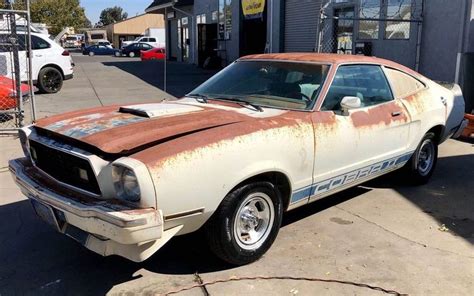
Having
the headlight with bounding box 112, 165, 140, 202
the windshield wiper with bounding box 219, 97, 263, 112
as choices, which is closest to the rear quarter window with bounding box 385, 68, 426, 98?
the windshield wiper with bounding box 219, 97, 263, 112

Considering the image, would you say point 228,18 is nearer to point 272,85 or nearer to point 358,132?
point 272,85

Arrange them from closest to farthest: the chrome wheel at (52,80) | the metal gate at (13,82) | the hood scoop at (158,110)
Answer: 1. the hood scoop at (158,110)
2. the metal gate at (13,82)
3. the chrome wheel at (52,80)

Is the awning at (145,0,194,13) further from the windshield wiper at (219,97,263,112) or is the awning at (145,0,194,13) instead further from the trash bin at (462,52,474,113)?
the windshield wiper at (219,97,263,112)

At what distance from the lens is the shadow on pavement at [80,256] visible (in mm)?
3619

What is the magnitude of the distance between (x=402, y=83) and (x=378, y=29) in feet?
23.5

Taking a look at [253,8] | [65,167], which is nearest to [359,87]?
[65,167]

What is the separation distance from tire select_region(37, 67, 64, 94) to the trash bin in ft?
35.8

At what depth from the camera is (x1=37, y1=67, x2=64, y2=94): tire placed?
1441 centimetres

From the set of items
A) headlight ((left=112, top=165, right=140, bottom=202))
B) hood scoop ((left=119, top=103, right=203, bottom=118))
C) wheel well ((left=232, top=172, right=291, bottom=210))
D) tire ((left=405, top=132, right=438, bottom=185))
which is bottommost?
tire ((left=405, top=132, right=438, bottom=185))

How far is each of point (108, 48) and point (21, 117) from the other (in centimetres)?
4481

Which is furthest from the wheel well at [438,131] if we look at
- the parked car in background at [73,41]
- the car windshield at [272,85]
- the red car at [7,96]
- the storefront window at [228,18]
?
the parked car in background at [73,41]

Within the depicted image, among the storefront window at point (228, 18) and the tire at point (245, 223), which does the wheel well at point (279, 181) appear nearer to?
the tire at point (245, 223)

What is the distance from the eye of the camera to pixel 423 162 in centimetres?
595

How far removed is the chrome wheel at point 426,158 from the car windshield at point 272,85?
1.97 m
